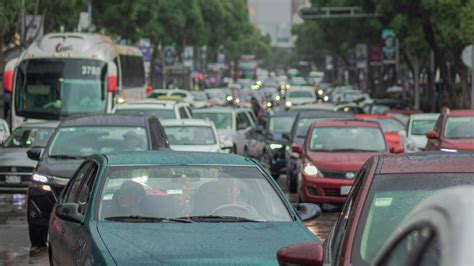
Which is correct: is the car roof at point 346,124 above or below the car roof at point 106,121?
below

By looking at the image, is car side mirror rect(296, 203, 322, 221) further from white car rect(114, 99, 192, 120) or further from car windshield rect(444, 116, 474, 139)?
white car rect(114, 99, 192, 120)

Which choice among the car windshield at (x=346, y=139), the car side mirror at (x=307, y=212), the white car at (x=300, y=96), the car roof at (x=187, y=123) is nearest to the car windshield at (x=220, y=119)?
the car roof at (x=187, y=123)

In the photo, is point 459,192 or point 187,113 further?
point 187,113

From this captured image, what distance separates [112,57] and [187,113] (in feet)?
19.7

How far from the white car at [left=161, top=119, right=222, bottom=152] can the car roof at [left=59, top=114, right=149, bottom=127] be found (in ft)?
21.0

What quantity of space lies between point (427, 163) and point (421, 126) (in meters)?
23.7

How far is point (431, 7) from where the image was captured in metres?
41.6

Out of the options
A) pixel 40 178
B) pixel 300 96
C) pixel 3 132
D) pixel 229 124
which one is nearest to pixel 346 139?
pixel 40 178

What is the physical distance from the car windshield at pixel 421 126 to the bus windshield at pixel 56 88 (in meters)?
8.05

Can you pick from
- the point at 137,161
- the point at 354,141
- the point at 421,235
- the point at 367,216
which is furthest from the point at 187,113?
the point at 421,235

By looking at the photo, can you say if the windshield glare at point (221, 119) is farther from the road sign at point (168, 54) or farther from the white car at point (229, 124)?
the road sign at point (168, 54)

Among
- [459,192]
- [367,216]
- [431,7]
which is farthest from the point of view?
[431,7]

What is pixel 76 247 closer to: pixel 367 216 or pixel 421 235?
pixel 367 216

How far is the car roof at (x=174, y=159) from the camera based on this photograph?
9.33 m
